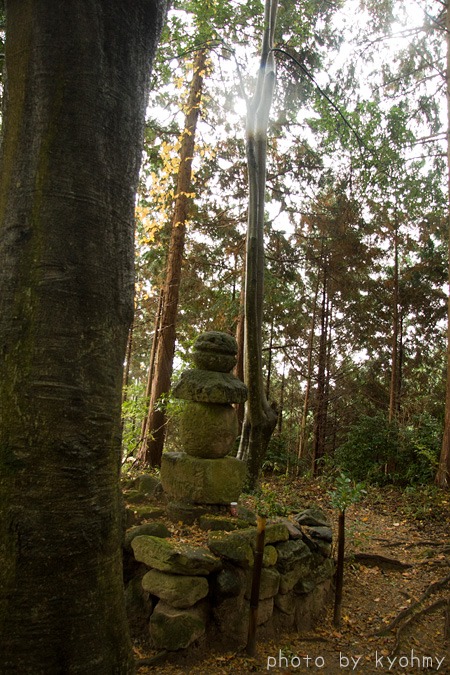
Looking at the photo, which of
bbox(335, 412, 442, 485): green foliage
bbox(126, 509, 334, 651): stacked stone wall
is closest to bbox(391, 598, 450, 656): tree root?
A: bbox(126, 509, 334, 651): stacked stone wall

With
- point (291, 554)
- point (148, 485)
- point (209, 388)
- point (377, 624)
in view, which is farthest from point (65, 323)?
point (377, 624)

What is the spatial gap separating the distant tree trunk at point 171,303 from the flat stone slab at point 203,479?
4.08 meters

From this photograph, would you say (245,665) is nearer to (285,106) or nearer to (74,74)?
(74,74)

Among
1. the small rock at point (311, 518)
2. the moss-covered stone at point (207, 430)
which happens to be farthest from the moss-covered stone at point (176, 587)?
the small rock at point (311, 518)

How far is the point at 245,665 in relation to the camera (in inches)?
149

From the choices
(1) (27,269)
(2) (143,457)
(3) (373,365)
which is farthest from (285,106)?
(1) (27,269)

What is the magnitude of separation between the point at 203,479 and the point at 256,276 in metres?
4.10

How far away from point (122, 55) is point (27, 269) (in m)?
1.09

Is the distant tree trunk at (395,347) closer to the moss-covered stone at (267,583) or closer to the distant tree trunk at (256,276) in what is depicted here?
the distant tree trunk at (256,276)

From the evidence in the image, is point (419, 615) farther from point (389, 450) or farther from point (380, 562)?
point (389, 450)

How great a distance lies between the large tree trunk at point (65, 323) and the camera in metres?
1.82

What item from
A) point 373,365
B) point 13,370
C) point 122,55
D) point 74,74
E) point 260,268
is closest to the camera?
point 13,370

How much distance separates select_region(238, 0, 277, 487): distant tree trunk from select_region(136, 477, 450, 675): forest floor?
1.66m

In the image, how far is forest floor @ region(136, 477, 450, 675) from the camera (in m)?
3.83
